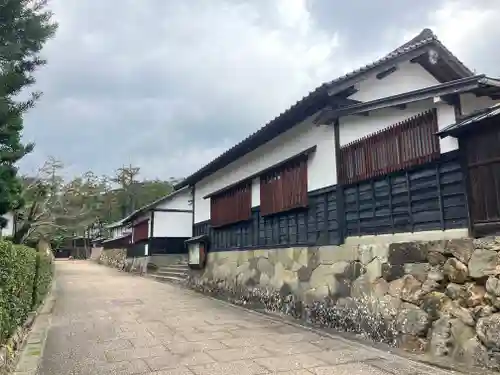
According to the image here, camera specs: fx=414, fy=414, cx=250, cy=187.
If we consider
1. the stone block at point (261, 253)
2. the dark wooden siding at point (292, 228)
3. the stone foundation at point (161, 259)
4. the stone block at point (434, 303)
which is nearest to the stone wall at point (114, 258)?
the stone foundation at point (161, 259)

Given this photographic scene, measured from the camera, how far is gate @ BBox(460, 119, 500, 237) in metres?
5.37

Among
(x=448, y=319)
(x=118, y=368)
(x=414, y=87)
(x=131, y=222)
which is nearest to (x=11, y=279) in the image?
(x=118, y=368)

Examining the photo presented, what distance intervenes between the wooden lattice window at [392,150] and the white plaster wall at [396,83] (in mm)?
1442

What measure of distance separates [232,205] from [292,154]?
3885mm

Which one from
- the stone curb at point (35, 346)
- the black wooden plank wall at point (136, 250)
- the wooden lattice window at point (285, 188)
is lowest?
the stone curb at point (35, 346)

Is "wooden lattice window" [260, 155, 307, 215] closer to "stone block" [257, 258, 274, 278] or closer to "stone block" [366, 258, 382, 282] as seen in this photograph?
"stone block" [257, 258, 274, 278]

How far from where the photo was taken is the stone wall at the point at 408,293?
16.9 ft

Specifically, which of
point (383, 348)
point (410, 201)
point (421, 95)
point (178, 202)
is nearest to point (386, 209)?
point (410, 201)

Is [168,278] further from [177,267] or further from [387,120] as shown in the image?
[387,120]

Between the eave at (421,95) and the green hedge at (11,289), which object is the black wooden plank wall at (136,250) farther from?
the eave at (421,95)

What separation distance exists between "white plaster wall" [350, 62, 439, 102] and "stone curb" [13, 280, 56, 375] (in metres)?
7.16

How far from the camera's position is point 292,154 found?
32.7ft

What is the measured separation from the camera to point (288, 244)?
9836 mm

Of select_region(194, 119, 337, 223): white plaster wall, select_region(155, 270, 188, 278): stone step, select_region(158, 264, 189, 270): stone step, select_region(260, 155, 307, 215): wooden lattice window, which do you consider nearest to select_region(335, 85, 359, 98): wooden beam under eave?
select_region(194, 119, 337, 223): white plaster wall
